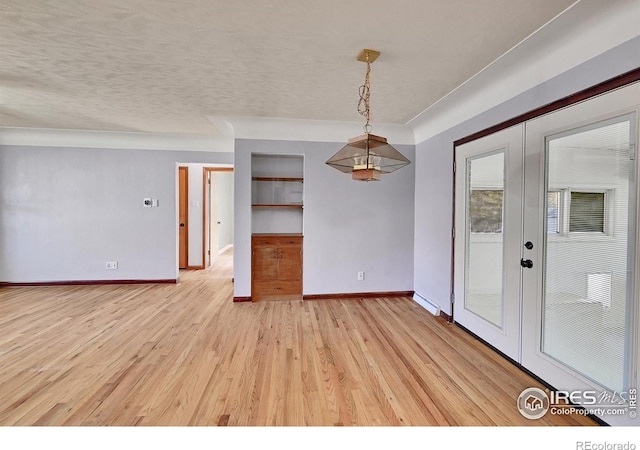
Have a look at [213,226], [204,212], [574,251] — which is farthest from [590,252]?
[213,226]

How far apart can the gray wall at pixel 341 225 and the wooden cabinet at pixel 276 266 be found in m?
0.12

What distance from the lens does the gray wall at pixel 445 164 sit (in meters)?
1.72

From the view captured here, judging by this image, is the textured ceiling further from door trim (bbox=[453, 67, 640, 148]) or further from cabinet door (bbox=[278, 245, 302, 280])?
cabinet door (bbox=[278, 245, 302, 280])

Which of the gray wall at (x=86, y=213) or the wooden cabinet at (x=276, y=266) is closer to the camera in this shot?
the wooden cabinet at (x=276, y=266)

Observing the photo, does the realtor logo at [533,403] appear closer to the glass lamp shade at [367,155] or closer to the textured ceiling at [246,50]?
the glass lamp shade at [367,155]

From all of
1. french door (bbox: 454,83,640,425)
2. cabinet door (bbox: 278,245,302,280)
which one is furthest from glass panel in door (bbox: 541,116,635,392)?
cabinet door (bbox: 278,245,302,280)

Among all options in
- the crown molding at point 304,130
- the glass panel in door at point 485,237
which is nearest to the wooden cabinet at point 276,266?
the crown molding at point 304,130

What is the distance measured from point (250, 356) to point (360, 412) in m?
1.17

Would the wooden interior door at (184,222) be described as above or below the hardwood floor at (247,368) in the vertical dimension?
above

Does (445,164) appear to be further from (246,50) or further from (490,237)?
(246,50)

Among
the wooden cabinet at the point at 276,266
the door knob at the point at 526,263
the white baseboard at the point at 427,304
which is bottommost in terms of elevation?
the white baseboard at the point at 427,304

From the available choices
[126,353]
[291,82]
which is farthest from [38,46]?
[126,353]

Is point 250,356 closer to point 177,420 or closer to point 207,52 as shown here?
point 177,420

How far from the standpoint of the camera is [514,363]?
2408 mm
